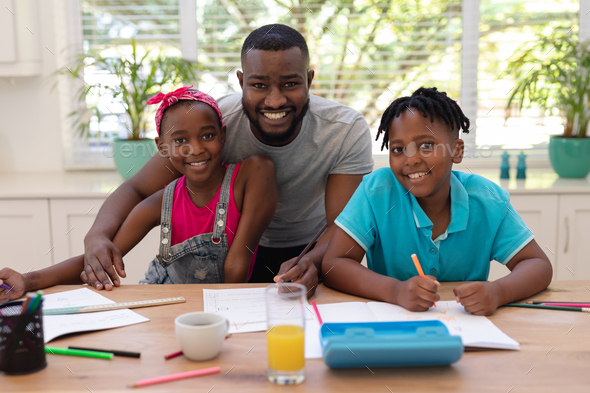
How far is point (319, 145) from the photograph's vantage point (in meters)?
1.76

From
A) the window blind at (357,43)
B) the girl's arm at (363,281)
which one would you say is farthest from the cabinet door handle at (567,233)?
the girl's arm at (363,281)

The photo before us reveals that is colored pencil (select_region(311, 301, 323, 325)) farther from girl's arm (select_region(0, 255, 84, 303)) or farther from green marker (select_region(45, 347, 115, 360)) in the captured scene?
girl's arm (select_region(0, 255, 84, 303))

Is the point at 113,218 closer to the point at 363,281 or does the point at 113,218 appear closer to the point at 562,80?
the point at 363,281

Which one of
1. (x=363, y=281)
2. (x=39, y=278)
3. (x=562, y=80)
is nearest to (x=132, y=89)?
(x=39, y=278)

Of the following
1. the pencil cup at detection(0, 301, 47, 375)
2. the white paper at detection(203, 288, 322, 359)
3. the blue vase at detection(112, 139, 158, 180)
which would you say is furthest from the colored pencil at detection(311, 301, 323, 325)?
the blue vase at detection(112, 139, 158, 180)

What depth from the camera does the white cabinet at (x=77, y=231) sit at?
2469 mm

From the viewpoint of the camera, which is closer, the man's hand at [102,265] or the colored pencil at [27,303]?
the colored pencil at [27,303]

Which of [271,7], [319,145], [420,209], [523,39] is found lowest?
[420,209]

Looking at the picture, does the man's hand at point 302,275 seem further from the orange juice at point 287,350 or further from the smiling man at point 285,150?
the orange juice at point 287,350

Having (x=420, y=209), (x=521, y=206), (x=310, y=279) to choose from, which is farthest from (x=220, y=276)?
(x=521, y=206)

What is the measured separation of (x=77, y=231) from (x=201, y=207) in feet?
4.22

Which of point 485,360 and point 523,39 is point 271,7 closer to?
point 523,39

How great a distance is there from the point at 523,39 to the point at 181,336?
2751 mm

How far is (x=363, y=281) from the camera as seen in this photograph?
1133mm
